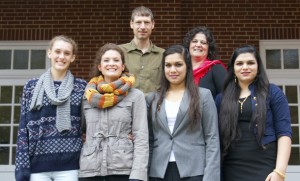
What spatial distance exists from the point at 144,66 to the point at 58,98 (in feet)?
3.41

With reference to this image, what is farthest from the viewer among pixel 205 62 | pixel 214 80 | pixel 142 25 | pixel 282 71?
pixel 282 71

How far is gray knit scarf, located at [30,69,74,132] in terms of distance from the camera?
11.0 ft

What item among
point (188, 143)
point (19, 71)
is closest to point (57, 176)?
point (188, 143)

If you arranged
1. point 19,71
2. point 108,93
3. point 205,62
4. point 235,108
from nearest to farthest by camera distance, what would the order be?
point 108,93 → point 235,108 → point 205,62 → point 19,71

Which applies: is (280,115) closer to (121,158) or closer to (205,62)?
(205,62)

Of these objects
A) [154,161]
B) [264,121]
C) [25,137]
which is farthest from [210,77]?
[25,137]

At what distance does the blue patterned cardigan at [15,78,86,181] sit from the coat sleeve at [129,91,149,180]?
501 mm

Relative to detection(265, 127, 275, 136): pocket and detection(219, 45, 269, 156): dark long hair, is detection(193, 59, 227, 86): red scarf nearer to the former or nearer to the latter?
detection(219, 45, 269, 156): dark long hair

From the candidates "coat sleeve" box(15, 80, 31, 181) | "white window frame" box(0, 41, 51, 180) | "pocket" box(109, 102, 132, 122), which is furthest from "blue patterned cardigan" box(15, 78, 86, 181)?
"white window frame" box(0, 41, 51, 180)

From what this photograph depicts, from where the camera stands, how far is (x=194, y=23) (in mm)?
7598

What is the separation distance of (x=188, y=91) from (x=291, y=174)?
185 inches

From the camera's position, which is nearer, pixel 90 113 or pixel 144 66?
pixel 90 113

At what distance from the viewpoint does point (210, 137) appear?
330 centimetres

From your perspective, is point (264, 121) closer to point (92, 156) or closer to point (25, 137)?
point (92, 156)
